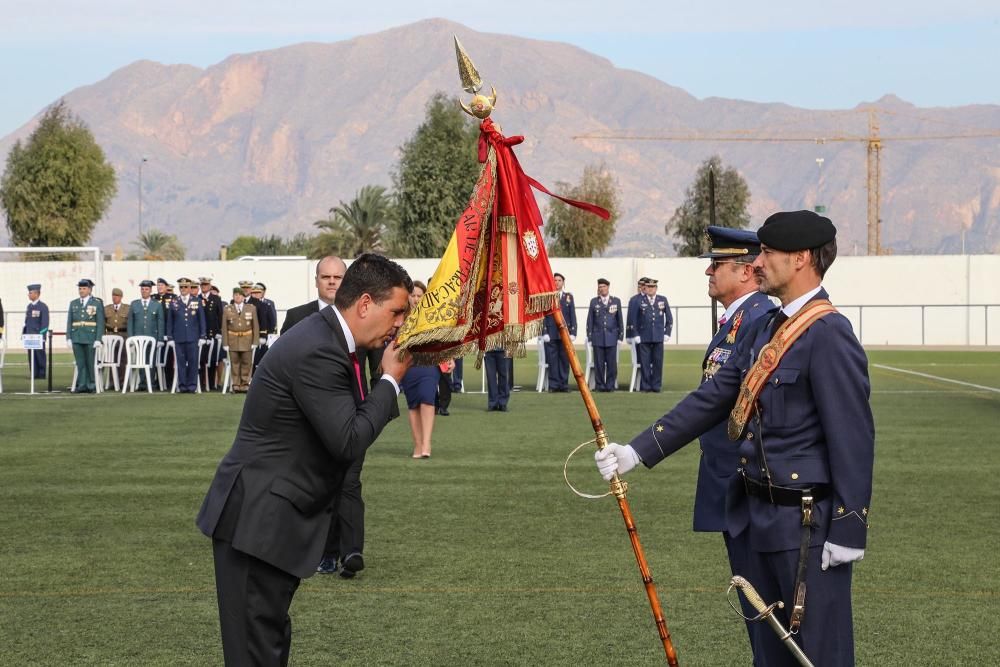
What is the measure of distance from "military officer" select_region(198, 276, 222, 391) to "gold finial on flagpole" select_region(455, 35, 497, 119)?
69.3 feet

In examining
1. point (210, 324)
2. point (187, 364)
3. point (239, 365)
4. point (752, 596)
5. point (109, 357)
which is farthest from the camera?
point (109, 357)

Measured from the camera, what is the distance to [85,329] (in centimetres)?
2547

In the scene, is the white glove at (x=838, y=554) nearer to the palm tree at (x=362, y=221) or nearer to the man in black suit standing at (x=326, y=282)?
the man in black suit standing at (x=326, y=282)

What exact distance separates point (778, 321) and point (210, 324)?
2257 centimetres

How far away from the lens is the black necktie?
480 centimetres

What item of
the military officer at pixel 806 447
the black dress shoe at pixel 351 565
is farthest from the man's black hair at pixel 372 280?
the black dress shoe at pixel 351 565

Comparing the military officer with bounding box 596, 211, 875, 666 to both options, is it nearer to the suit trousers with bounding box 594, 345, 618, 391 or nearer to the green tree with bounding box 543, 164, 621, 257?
the suit trousers with bounding box 594, 345, 618, 391

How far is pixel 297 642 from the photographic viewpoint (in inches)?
285

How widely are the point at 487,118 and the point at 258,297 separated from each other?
2121cm

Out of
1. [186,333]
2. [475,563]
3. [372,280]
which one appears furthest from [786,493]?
[186,333]

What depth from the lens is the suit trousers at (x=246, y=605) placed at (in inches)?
194

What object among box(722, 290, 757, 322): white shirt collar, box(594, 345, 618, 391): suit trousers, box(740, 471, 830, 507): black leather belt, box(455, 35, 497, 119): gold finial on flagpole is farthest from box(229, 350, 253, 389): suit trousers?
box(740, 471, 830, 507): black leather belt

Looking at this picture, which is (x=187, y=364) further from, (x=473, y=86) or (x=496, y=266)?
(x=473, y=86)

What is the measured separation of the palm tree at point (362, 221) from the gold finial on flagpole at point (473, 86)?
76108mm
